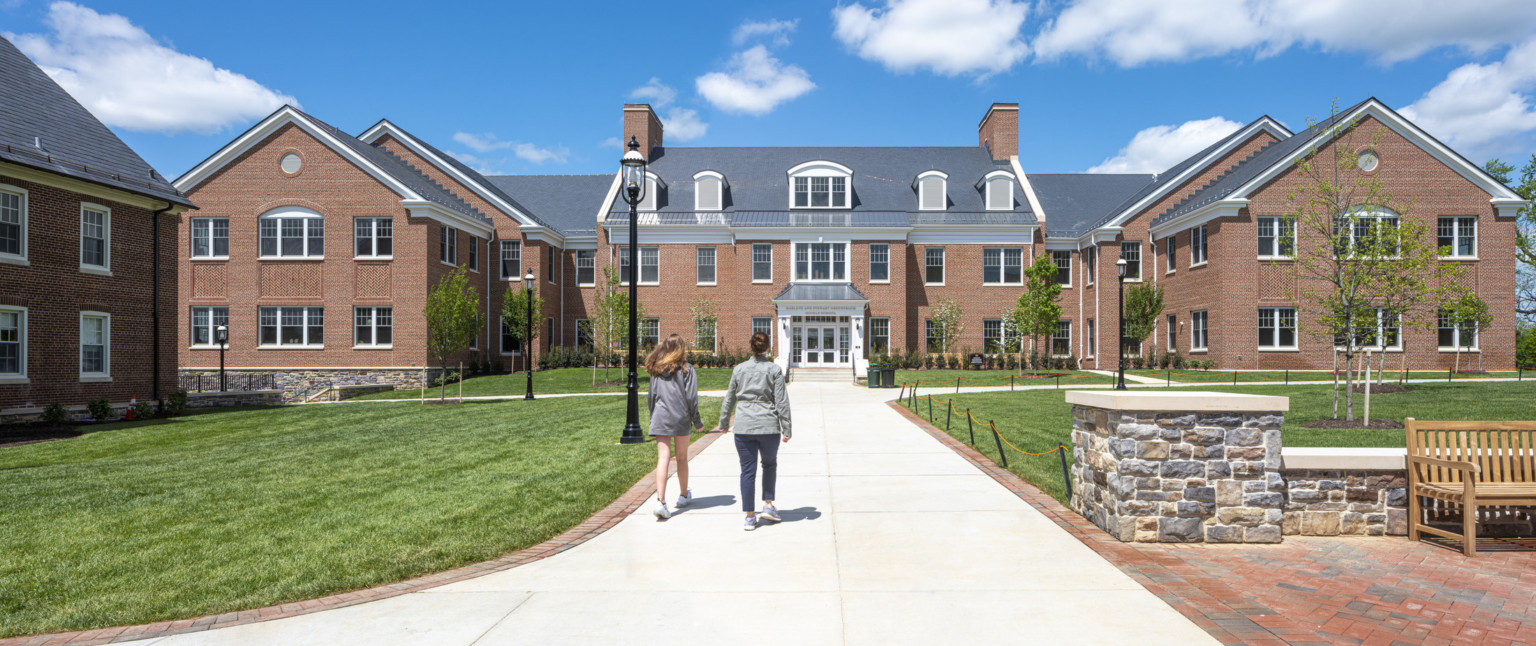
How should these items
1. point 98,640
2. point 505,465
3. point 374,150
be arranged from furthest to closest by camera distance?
1. point 374,150
2. point 505,465
3. point 98,640

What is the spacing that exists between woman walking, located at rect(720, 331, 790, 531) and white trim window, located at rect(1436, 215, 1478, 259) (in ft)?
115

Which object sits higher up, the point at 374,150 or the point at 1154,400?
the point at 374,150

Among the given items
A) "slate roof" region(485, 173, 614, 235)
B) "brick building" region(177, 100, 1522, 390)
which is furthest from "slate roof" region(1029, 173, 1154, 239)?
"slate roof" region(485, 173, 614, 235)

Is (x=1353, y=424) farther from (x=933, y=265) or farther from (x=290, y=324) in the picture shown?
(x=290, y=324)

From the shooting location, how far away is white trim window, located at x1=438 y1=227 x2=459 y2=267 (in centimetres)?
3156

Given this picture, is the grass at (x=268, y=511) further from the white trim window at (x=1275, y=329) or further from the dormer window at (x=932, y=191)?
the dormer window at (x=932, y=191)

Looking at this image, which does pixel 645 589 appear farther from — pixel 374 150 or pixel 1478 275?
pixel 1478 275

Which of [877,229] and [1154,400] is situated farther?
[877,229]

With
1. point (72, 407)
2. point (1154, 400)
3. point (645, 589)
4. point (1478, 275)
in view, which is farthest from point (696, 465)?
point (1478, 275)

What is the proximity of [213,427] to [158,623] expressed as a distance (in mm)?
15724

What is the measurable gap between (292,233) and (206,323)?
5011mm

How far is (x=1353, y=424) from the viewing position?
14.0m

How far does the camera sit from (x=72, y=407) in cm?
1969

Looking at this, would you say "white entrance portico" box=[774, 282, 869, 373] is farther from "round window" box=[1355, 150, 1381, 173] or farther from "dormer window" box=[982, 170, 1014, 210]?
"round window" box=[1355, 150, 1381, 173]
